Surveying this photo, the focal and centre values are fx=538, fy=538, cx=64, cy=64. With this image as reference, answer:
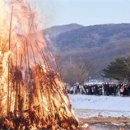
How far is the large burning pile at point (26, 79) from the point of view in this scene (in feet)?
51.6

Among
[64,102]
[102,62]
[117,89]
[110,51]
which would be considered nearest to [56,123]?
[64,102]

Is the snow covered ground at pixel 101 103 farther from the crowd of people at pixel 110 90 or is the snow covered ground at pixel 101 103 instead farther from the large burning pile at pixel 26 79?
the large burning pile at pixel 26 79

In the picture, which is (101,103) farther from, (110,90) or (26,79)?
(26,79)

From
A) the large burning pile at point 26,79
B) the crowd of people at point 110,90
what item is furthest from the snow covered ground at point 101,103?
the large burning pile at point 26,79

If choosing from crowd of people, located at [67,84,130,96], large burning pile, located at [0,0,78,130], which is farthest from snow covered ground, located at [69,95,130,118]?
large burning pile, located at [0,0,78,130]

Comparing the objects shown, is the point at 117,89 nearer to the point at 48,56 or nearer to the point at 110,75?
the point at 48,56

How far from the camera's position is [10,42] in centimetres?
1647

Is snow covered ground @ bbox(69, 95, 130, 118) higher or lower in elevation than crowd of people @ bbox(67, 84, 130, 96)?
lower

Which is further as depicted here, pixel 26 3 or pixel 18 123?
pixel 26 3

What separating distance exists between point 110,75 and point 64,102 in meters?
51.1

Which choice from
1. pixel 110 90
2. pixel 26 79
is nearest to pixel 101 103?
pixel 110 90

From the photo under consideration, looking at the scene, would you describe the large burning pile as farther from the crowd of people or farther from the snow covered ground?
the crowd of people

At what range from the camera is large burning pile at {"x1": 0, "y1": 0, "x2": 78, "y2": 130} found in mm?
15742

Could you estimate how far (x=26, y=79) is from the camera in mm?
16391
